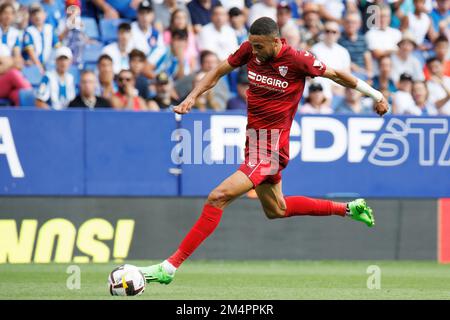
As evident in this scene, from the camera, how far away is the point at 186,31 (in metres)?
16.5

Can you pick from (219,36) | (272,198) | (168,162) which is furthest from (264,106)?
(219,36)

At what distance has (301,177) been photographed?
14664mm

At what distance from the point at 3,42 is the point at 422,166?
652cm

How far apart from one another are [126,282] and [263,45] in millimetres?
2496

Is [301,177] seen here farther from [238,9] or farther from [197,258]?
[238,9]

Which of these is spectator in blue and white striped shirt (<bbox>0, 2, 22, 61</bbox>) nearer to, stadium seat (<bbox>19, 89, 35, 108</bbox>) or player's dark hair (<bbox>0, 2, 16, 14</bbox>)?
player's dark hair (<bbox>0, 2, 16, 14</bbox>)

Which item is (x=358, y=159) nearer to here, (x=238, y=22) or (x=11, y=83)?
(x=238, y=22)

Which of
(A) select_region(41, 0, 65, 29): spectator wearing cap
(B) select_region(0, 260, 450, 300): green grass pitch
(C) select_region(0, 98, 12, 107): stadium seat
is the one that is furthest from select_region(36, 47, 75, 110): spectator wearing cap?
(B) select_region(0, 260, 450, 300): green grass pitch

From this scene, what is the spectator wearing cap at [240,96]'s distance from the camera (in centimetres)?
A: 1559

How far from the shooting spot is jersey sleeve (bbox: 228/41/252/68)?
9945mm

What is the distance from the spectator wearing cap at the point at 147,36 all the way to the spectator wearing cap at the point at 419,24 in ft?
14.9
